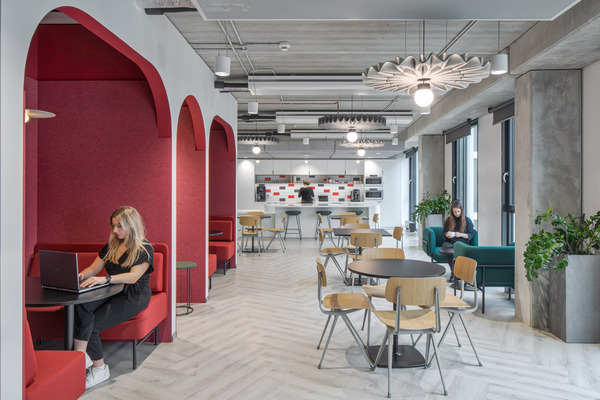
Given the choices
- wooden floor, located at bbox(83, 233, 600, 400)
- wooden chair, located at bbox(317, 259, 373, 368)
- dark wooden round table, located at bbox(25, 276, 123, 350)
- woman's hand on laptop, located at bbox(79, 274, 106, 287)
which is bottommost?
wooden floor, located at bbox(83, 233, 600, 400)

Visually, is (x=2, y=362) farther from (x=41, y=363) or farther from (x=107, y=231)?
(x=107, y=231)

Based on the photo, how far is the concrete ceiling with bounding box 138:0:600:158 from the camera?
3000 millimetres

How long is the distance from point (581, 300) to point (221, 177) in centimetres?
608

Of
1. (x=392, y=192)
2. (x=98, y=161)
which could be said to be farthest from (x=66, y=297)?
(x=392, y=192)

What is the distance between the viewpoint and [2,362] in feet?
6.22

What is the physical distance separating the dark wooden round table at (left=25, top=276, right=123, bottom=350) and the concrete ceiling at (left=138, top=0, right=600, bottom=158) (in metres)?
2.17

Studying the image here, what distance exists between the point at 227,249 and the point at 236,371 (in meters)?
3.93

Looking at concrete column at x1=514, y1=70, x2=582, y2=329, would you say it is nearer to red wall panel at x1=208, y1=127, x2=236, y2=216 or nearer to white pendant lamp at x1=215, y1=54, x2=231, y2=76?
white pendant lamp at x1=215, y1=54, x2=231, y2=76

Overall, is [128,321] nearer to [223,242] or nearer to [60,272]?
[60,272]

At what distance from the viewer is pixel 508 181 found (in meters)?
6.92

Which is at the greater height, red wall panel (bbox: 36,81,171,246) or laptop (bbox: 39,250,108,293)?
red wall panel (bbox: 36,81,171,246)

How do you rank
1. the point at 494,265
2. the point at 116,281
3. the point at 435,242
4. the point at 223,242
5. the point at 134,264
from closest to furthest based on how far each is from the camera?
1. the point at 116,281
2. the point at 134,264
3. the point at 494,265
4. the point at 435,242
5. the point at 223,242

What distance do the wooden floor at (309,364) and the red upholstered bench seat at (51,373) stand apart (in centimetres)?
65

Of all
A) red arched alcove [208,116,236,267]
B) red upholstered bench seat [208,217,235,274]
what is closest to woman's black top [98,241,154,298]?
red upholstered bench seat [208,217,235,274]
